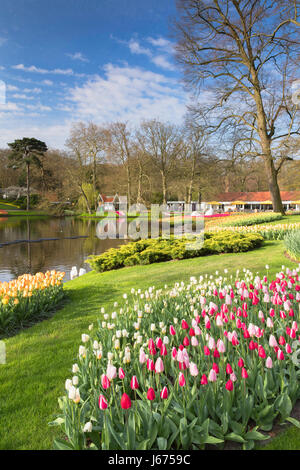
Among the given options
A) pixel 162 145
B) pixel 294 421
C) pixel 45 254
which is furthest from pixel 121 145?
pixel 294 421

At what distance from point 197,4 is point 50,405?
2035 cm

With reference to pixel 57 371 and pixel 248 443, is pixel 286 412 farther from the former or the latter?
pixel 57 371

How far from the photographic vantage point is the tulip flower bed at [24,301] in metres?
4.70

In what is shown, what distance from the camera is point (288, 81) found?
1930 centimetres

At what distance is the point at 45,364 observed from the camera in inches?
136

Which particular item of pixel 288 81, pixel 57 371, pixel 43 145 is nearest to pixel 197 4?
pixel 288 81

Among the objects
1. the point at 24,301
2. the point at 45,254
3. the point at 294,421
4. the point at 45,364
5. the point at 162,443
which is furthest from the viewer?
the point at 45,254

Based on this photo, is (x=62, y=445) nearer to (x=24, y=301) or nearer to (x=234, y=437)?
(x=234, y=437)

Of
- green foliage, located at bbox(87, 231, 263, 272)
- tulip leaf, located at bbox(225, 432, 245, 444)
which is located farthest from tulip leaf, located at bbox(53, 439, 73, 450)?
green foliage, located at bbox(87, 231, 263, 272)

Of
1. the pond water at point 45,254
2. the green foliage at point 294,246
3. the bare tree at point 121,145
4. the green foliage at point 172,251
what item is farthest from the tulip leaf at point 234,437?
the bare tree at point 121,145

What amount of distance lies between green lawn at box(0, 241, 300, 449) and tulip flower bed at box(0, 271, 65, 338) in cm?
29

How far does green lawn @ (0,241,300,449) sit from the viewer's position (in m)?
2.33

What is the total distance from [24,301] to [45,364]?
1.85 m

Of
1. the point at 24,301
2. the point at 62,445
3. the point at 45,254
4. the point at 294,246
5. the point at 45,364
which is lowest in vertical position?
the point at 45,254
